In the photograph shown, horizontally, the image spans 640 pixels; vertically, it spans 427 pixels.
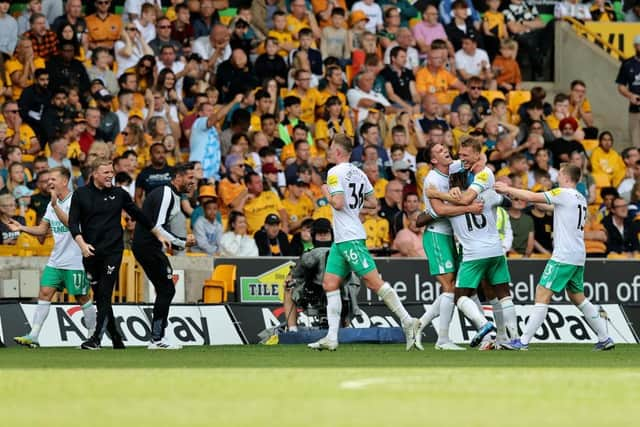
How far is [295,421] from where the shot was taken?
769 cm

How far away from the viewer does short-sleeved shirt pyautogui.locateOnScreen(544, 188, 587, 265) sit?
16.3 meters

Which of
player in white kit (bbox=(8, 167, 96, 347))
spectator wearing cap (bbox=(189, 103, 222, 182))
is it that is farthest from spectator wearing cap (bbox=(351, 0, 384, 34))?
player in white kit (bbox=(8, 167, 96, 347))

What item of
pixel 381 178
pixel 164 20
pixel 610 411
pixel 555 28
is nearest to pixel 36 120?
pixel 164 20

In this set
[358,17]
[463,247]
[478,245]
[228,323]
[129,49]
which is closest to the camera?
[478,245]

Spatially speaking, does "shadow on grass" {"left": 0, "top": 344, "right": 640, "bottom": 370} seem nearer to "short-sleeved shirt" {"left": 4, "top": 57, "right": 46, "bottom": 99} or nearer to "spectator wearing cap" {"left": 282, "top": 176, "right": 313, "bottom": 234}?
"spectator wearing cap" {"left": 282, "top": 176, "right": 313, "bottom": 234}

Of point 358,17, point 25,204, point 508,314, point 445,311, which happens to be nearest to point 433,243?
point 445,311

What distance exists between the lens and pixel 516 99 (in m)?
28.5

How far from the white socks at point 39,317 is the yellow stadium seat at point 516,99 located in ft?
43.4

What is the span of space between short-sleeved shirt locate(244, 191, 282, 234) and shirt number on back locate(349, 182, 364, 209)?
7.36 metres

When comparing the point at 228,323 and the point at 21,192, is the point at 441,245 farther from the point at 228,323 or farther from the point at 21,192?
the point at 21,192

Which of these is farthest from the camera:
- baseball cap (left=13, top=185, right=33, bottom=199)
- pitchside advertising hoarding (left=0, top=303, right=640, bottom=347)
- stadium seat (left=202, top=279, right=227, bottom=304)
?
baseball cap (left=13, top=185, right=33, bottom=199)

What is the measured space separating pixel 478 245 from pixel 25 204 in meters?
8.15

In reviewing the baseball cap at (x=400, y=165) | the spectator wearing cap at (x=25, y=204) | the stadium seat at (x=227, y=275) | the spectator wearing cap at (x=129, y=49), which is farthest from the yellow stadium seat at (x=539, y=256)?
the spectator wearing cap at (x=25, y=204)

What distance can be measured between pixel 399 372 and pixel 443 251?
4.99 m
